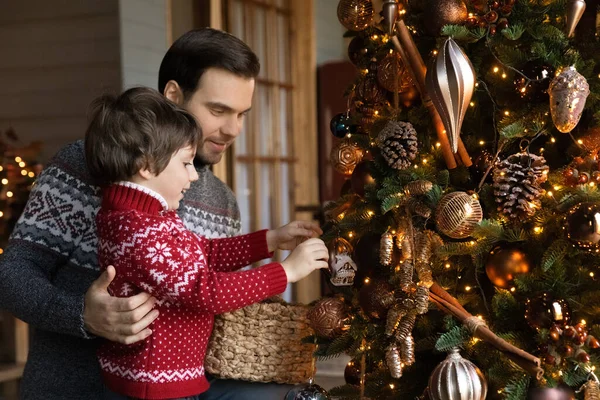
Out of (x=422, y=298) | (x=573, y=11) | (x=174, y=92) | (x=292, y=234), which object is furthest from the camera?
(x=174, y=92)

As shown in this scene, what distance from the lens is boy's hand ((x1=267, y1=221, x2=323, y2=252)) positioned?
A: 1687 mm

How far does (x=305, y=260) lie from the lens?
4.87 feet

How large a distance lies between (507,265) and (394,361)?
284mm

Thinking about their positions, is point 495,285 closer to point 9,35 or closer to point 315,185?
point 9,35

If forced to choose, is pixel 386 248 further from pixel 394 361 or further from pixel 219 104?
pixel 219 104

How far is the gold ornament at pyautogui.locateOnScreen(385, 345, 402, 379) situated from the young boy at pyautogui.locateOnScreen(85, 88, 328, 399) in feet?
0.75

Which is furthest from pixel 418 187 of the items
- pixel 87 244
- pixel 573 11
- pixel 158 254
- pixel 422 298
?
pixel 87 244

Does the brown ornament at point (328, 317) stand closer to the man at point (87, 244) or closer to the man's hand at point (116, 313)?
the man at point (87, 244)

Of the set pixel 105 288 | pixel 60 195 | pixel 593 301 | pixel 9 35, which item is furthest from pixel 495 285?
pixel 9 35

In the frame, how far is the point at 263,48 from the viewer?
476 centimetres

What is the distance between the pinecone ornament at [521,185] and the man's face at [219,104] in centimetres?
72

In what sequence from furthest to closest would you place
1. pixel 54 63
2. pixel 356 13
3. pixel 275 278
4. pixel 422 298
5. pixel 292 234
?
1. pixel 54 63
2. pixel 292 234
3. pixel 356 13
4. pixel 275 278
5. pixel 422 298

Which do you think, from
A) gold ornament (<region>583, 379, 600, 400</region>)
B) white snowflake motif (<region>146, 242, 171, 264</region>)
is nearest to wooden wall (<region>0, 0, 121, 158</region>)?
white snowflake motif (<region>146, 242, 171, 264</region>)

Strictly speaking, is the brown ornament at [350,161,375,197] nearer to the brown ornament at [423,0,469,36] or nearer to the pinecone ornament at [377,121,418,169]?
the pinecone ornament at [377,121,418,169]
